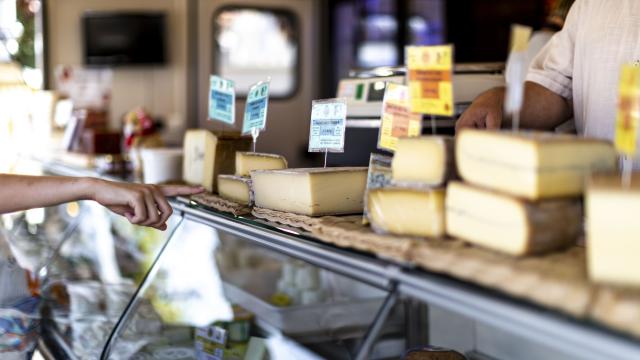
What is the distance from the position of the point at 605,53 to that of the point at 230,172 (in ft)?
3.49

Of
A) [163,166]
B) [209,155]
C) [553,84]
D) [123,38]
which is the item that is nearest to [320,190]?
[209,155]

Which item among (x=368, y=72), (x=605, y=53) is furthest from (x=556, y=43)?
(x=368, y=72)

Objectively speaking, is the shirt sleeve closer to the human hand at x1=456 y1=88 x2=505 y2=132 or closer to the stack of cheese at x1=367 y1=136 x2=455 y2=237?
the human hand at x1=456 y1=88 x2=505 y2=132

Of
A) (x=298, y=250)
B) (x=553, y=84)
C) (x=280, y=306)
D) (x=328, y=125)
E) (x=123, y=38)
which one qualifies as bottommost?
(x=280, y=306)

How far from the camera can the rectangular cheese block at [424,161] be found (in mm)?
1232

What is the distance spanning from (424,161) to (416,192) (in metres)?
0.06

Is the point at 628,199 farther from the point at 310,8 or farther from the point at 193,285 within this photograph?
the point at 310,8

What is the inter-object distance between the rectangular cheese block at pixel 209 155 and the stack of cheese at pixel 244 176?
0.15m

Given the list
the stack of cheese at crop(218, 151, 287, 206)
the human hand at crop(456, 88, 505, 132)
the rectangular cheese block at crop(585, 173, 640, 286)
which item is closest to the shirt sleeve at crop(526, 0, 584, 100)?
the human hand at crop(456, 88, 505, 132)

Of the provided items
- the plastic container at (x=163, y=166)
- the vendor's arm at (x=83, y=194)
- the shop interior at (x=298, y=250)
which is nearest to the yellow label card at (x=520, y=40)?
the shop interior at (x=298, y=250)

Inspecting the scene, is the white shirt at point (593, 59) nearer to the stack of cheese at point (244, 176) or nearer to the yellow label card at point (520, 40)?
the yellow label card at point (520, 40)

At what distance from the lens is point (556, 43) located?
2.01m

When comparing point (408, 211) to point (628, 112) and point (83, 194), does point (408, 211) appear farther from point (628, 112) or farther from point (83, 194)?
point (83, 194)

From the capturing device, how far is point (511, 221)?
1.05m
